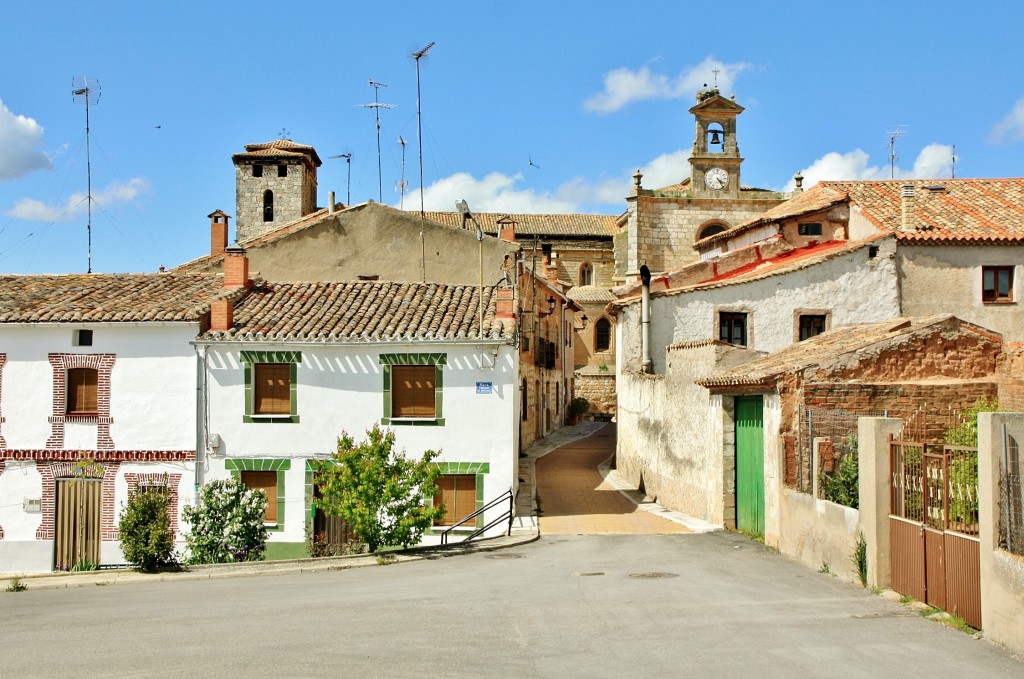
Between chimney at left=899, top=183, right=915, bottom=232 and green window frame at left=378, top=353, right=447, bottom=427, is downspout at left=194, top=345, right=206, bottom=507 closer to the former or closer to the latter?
green window frame at left=378, top=353, right=447, bottom=427

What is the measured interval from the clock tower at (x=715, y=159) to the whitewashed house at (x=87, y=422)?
107 feet

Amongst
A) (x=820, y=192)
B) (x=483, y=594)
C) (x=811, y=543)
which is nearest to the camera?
(x=483, y=594)

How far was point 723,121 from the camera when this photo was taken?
48156mm

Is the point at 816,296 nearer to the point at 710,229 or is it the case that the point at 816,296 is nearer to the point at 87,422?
the point at 87,422

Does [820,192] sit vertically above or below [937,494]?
above

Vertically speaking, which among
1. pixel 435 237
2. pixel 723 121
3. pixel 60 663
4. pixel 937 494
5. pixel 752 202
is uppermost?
pixel 723 121

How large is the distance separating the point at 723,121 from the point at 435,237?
77.8 feet

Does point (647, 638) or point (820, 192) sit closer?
point (647, 638)

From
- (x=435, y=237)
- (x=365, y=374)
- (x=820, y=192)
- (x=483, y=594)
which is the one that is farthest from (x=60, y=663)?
(x=820, y=192)

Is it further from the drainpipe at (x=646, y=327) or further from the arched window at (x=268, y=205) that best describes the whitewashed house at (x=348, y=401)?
the arched window at (x=268, y=205)

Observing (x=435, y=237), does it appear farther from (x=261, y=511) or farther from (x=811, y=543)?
(x=811, y=543)

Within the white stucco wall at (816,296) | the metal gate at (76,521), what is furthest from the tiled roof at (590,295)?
the metal gate at (76,521)

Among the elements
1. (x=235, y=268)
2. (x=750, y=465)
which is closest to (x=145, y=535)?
(x=235, y=268)

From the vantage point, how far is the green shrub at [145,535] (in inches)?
706
